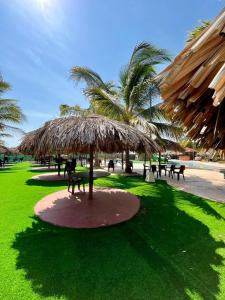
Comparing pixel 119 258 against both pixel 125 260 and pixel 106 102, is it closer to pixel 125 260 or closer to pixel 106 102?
pixel 125 260

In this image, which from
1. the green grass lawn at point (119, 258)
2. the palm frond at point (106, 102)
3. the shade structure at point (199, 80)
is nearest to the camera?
the shade structure at point (199, 80)

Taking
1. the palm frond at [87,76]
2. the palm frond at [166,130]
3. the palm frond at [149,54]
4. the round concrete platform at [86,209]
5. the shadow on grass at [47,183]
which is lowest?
the round concrete platform at [86,209]

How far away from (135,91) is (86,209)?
358 inches

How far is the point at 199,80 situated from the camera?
1.80 meters

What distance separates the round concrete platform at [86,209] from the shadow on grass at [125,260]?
0.94 feet

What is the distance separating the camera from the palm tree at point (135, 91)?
44.4ft

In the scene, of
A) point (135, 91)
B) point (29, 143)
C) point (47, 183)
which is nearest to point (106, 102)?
point (135, 91)

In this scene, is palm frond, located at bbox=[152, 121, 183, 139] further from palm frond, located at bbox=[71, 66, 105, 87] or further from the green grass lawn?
the green grass lawn

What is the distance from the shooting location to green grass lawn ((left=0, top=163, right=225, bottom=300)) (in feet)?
12.0

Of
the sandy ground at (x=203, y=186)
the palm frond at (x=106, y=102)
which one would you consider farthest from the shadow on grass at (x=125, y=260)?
the palm frond at (x=106, y=102)

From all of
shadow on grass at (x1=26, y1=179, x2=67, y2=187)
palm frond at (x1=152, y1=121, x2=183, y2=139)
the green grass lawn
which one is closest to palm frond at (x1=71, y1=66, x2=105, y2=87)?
palm frond at (x1=152, y1=121, x2=183, y2=139)

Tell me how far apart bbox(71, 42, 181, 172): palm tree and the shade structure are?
1026cm

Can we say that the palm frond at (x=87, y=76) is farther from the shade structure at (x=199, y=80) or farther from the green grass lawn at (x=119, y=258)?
the shade structure at (x=199, y=80)

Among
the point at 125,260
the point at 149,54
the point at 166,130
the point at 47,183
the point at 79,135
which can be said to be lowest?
the point at 125,260
